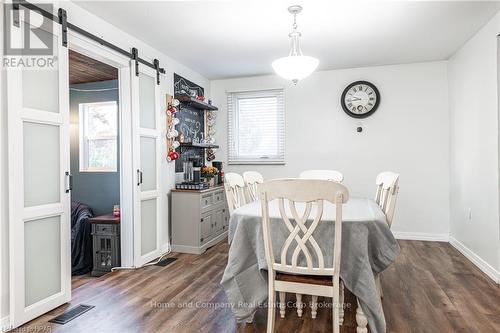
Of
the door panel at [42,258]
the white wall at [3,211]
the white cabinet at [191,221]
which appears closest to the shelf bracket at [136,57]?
the white wall at [3,211]

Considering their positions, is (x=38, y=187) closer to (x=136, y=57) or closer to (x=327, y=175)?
(x=136, y=57)

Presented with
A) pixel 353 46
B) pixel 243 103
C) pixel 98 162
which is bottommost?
pixel 98 162

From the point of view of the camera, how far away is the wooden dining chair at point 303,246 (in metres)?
1.68

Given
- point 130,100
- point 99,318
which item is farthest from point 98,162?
point 99,318

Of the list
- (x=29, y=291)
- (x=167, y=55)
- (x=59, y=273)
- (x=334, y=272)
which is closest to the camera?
(x=334, y=272)

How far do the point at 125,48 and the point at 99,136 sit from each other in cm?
172

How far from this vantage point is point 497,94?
2938mm

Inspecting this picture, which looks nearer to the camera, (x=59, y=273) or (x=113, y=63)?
(x=59, y=273)

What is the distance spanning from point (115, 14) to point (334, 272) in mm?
2833

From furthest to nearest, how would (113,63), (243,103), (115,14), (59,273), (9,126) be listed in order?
1. (243,103)
2. (113,63)
3. (115,14)
4. (59,273)
5. (9,126)

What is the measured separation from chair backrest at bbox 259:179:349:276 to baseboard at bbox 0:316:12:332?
69.4 inches

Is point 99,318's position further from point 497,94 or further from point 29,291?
point 497,94

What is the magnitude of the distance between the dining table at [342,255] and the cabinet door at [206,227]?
5.71 ft

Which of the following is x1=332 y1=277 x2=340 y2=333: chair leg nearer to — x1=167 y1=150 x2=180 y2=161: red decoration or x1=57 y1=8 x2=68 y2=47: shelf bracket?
x1=57 y1=8 x2=68 y2=47: shelf bracket
